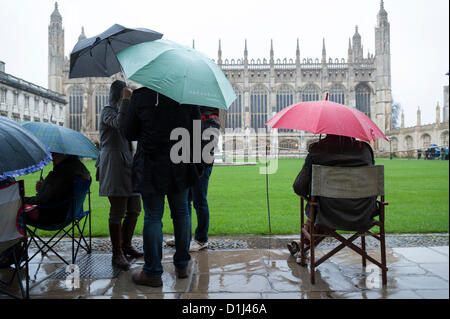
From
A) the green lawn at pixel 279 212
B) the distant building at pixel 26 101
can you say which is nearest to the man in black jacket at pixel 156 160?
the green lawn at pixel 279 212

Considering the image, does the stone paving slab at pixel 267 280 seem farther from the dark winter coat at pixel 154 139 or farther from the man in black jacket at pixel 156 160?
the dark winter coat at pixel 154 139

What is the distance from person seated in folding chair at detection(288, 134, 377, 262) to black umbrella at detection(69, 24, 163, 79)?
1535mm

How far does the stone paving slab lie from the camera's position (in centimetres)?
219

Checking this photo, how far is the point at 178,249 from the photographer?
2484mm

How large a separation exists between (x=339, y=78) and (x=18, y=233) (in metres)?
42.5

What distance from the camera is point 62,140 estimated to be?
2.75 metres

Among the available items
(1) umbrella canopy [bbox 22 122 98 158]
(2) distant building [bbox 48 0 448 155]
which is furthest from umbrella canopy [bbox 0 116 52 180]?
(2) distant building [bbox 48 0 448 155]

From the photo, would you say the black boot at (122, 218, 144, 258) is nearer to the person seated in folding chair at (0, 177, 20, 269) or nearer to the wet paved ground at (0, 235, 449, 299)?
the wet paved ground at (0, 235, 449, 299)

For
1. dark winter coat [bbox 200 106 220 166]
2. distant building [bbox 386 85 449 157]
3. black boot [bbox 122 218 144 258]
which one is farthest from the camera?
distant building [bbox 386 85 449 157]

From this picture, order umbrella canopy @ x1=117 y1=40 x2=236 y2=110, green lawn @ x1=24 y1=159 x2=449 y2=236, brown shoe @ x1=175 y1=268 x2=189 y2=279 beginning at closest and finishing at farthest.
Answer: umbrella canopy @ x1=117 y1=40 x2=236 y2=110
brown shoe @ x1=175 y1=268 x2=189 y2=279
green lawn @ x1=24 y1=159 x2=449 y2=236

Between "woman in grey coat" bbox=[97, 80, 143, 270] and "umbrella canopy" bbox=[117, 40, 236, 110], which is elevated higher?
"umbrella canopy" bbox=[117, 40, 236, 110]

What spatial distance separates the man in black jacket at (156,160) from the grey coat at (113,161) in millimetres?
405

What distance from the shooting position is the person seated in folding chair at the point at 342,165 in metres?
2.39

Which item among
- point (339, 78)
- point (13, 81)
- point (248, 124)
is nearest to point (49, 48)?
point (13, 81)
